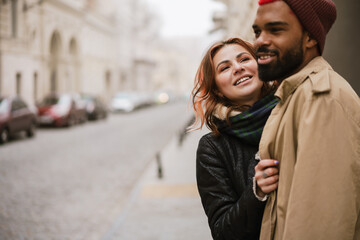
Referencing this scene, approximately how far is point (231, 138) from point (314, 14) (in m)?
0.69

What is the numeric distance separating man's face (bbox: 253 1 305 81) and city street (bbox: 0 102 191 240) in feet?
16.0

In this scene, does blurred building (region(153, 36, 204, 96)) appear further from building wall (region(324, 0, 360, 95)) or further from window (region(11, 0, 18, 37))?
building wall (region(324, 0, 360, 95))

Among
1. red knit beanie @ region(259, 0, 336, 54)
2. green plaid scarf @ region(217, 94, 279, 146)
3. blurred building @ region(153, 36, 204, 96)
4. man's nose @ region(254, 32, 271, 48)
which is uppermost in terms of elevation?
red knit beanie @ region(259, 0, 336, 54)

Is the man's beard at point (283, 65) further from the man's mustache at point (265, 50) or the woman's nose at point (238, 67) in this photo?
the woman's nose at point (238, 67)

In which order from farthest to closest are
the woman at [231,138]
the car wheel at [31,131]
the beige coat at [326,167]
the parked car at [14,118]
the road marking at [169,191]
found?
the car wheel at [31,131], the parked car at [14,118], the road marking at [169,191], the woman at [231,138], the beige coat at [326,167]

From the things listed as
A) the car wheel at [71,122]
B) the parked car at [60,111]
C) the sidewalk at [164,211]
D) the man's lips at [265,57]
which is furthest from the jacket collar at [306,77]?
the car wheel at [71,122]

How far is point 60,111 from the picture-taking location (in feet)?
73.5

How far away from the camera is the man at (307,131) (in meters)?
1.38

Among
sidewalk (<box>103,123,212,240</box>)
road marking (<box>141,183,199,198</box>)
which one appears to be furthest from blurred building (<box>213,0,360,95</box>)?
road marking (<box>141,183,199,198</box>)

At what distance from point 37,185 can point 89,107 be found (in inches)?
731

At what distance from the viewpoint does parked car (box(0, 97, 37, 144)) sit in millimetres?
15637

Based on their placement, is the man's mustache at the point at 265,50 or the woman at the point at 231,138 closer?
the man's mustache at the point at 265,50

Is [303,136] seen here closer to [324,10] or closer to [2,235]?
[324,10]

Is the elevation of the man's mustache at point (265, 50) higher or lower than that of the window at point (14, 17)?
lower
